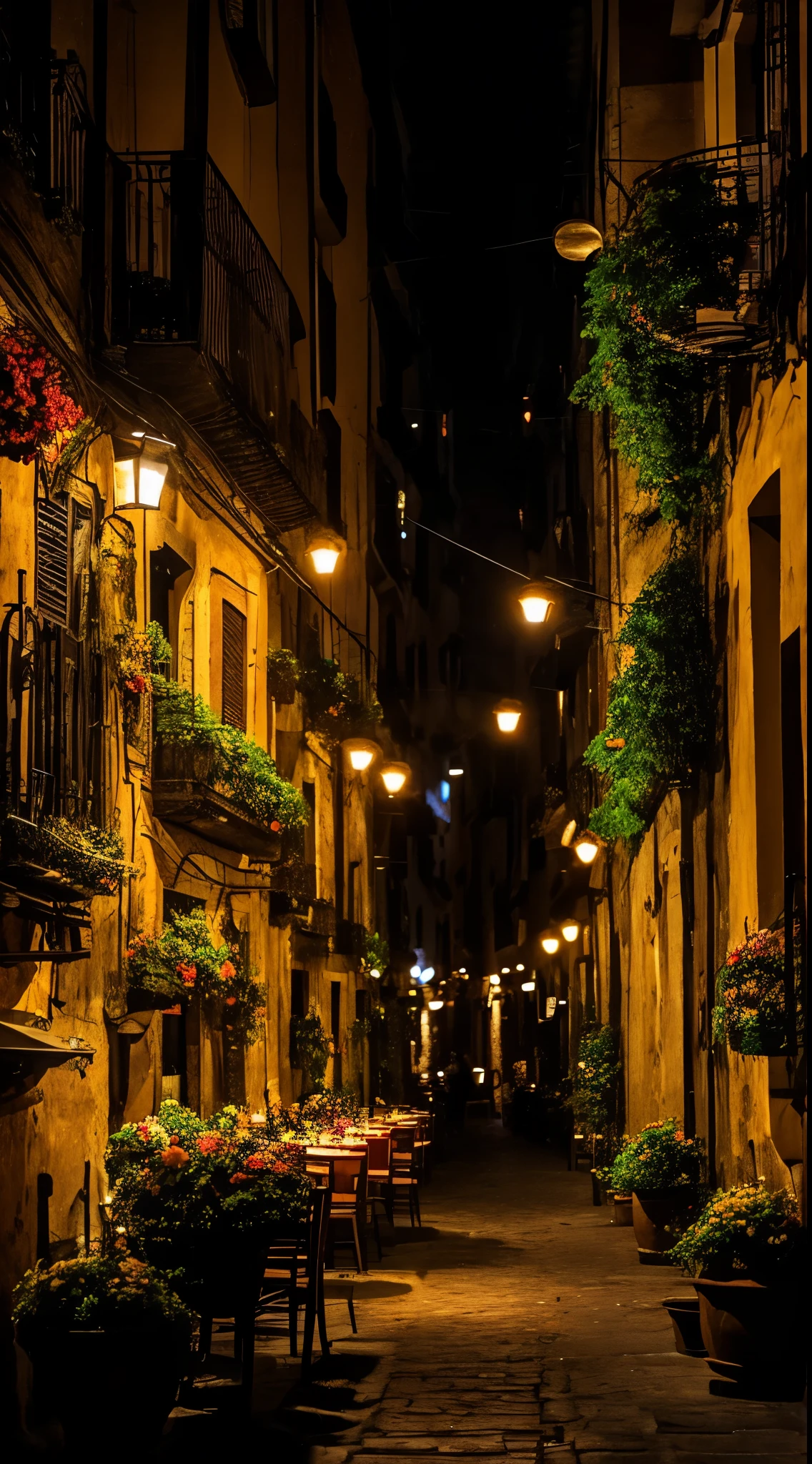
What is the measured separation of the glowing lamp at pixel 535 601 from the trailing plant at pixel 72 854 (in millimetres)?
6892

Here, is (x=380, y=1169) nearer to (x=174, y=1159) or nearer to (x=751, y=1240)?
(x=174, y=1159)

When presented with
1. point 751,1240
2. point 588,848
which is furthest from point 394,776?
point 751,1240

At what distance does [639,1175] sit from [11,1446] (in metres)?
6.86

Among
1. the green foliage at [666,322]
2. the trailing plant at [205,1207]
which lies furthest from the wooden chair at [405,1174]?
the green foliage at [666,322]

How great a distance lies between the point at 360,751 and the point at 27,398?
50.6 ft

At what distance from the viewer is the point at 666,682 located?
1262 cm

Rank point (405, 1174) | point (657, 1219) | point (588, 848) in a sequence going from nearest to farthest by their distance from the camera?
1. point (657, 1219)
2. point (405, 1174)
3. point (588, 848)

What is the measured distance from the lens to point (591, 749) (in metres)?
15.6

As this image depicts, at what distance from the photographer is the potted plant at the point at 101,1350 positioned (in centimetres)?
707

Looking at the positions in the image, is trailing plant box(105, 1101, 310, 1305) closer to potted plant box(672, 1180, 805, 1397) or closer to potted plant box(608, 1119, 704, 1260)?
potted plant box(672, 1180, 805, 1397)

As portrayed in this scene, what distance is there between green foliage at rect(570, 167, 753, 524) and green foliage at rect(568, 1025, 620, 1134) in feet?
35.3

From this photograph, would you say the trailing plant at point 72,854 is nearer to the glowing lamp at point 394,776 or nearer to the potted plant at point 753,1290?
the potted plant at point 753,1290

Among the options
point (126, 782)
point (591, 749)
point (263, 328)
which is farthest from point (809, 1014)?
point (263, 328)

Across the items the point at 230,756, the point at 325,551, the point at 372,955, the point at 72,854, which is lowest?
the point at 372,955
